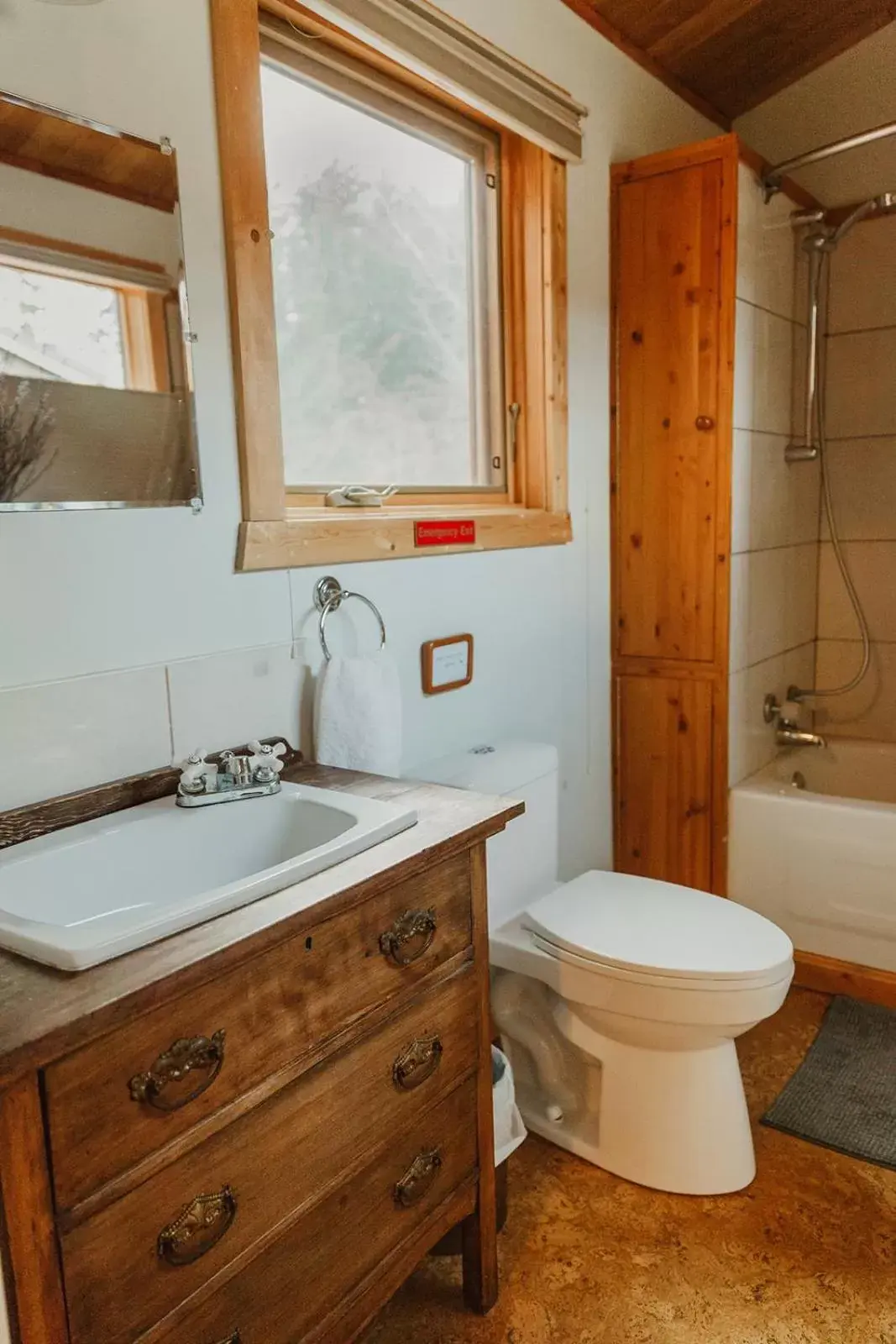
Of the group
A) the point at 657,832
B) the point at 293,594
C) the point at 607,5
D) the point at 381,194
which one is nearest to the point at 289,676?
the point at 293,594

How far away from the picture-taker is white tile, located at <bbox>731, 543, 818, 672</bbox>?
95.7 inches

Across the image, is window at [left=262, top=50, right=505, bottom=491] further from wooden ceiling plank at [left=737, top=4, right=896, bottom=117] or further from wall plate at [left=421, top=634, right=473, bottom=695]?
wooden ceiling plank at [left=737, top=4, right=896, bottom=117]

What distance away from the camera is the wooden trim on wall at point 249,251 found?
146 cm

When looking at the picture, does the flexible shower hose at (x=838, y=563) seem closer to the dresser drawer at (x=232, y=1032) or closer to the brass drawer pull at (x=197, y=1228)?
the dresser drawer at (x=232, y=1032)

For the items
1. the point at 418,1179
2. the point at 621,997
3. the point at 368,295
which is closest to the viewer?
the point at 418,1179

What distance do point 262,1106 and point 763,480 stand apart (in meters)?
2.04

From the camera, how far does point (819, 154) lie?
2.32 m

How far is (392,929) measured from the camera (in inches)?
47.3

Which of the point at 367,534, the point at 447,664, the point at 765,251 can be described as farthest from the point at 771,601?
the point at 367,534

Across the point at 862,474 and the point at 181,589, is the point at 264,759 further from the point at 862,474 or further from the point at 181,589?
the point at 862,474

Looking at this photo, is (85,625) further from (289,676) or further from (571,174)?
(571,174)

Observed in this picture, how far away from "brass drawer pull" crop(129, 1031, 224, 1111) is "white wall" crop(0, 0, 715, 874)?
0.48 metres


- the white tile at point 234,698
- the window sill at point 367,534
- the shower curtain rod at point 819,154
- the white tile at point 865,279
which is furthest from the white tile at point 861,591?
the white tile at point 234,698

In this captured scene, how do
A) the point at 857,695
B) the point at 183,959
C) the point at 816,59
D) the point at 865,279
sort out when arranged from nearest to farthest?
the point at 183,959, the point at 816,59, the point at 865,279, the point at 857,695
